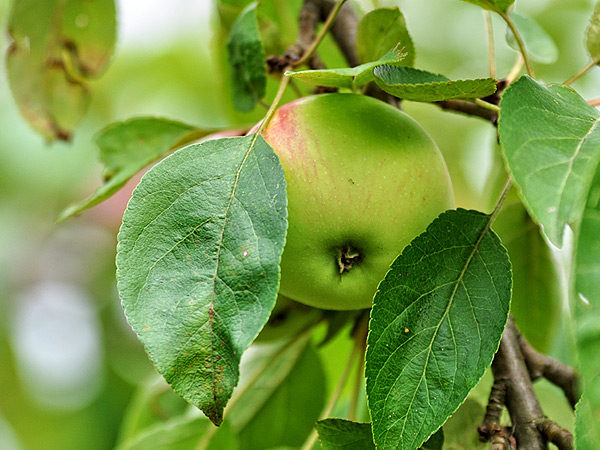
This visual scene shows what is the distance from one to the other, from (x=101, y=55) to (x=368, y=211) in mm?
661

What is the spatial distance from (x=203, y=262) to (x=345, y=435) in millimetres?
196

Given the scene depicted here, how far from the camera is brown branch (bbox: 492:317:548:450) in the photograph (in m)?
0.57

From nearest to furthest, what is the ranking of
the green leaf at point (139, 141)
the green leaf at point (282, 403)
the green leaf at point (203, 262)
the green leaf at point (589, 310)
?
the green leaf at point (589, 310) → the green leaf at point (203, 262) → the green leaf at point (139, 141) → the green leaf at point (282, 403)

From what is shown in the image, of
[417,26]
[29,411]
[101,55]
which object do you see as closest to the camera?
[101,55]

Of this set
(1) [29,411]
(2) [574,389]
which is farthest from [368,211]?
(1) [29,411]

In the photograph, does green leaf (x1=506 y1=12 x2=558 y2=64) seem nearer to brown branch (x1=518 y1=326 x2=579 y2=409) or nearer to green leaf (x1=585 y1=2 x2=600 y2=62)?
green leaf (x1=585 y1=2 x2=600 y2=62)

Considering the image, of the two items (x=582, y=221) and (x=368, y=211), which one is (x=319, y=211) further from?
(x=582, y=221)

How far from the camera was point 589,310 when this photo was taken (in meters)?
0.35

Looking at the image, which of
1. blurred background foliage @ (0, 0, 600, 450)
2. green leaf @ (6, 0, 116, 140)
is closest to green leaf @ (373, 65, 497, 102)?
green leaf @ (6, 0, 116, 140)

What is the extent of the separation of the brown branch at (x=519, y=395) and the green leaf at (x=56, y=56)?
0.72 m

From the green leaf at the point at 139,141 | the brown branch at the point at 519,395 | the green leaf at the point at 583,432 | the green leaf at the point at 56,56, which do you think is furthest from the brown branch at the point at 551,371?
the green leaf at the point at 56,56

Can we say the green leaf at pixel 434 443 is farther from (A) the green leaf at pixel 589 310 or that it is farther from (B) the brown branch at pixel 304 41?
(B) the brown branch at pixel 304 41

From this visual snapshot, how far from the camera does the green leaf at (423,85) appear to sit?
49 centimetres

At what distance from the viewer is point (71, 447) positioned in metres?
1.64
